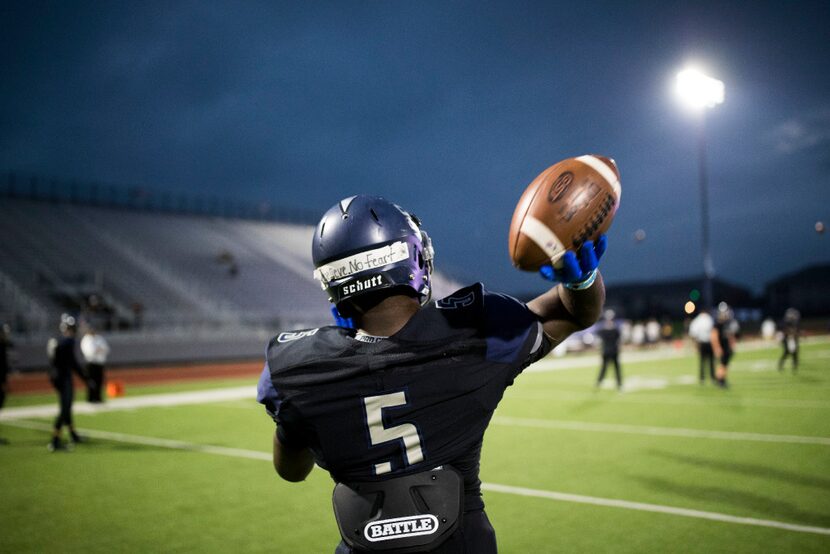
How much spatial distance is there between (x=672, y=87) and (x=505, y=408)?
1904 cm

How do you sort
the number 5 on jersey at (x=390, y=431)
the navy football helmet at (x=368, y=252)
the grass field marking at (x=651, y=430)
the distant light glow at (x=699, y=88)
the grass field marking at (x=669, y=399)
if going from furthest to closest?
the distant light glow at (x=699, y=88), the grass field marking at (x=669, y=399), the grass field marking at (x=651, y=430), the navy football helmet at (x=368, y=252), the number 5 on jersey at (x=390, y=431)

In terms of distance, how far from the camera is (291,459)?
2244mm

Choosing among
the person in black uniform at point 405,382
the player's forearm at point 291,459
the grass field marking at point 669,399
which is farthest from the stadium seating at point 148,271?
the person in black uniform at point 405,382

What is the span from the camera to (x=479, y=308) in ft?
6.82

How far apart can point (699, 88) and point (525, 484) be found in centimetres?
2079

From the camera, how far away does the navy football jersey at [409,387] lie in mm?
1985

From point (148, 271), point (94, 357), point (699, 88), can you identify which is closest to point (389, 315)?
point (94, 357)

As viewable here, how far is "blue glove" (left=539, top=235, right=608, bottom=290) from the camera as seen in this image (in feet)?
6.49

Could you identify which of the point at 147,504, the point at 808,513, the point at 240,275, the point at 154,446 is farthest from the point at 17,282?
the point at 808,513

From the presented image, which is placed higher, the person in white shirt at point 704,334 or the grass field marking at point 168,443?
the person in white shirt at point 704,334

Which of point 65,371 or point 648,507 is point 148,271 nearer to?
point 65,371

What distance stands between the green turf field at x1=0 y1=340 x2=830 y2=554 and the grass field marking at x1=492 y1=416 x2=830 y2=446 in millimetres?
30

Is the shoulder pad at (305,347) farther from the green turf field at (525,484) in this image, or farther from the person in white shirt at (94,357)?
the person in white shirt at (94,357)

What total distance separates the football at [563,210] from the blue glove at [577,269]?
5 cm
